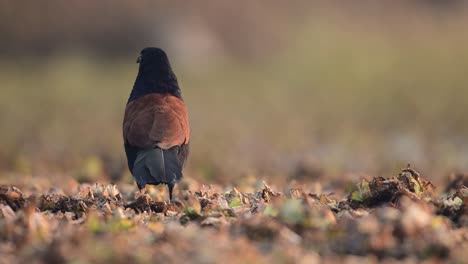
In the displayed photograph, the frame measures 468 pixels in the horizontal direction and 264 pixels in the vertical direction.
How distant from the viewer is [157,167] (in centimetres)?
788

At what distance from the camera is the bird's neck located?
8.86m

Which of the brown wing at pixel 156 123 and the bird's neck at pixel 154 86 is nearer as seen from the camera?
the brown wing at pixel 156 123

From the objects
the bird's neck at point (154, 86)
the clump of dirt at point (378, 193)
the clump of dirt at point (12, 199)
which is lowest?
the clump of dirt at point (378, 193)

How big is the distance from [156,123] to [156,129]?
0.23ft

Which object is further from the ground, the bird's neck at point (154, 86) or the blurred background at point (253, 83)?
the blurred background at point (253, 83)

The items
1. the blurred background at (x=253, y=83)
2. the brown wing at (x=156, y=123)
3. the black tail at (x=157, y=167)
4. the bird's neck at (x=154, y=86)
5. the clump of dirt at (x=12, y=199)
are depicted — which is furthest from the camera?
the blurred background at (x=253, y=83)

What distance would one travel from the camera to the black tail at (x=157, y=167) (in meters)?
7.83

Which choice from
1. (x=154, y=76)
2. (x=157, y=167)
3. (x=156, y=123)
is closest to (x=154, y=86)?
(x=154, y=76)

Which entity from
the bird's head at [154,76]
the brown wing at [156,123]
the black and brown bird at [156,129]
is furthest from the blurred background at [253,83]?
the brown wing at [156,123]

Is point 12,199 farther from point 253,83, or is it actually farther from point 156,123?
point 253,83

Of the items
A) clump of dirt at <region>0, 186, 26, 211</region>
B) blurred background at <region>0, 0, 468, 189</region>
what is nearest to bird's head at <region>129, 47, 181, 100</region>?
blurred background at <region>0, 0, 468, 189</region>

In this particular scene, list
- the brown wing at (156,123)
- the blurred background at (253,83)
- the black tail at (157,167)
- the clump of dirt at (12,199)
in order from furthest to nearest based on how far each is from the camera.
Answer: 1. the blurred background at (253,83)
2. the brown wing at (156,123)
3. the black tail at (157,167)
4. the clump of dirt at (12,199)

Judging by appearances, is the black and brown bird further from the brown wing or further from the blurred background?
the blurred background

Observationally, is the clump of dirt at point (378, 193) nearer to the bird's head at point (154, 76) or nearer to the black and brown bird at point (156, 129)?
the black and brown bird at point (156, 129)
